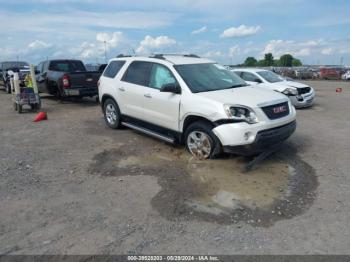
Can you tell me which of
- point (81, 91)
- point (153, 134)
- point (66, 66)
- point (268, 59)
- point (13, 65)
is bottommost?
point (153, 134)

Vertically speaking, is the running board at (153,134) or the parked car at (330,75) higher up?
the parked car at (330,75)

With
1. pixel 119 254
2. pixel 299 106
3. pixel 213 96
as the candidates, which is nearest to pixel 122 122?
pixel 213 96

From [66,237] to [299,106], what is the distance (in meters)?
10.3

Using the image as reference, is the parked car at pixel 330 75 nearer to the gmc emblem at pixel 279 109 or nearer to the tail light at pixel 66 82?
the tail light at pixel 66 82

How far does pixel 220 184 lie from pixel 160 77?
2.69 metres

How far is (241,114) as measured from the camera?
499 centimetres

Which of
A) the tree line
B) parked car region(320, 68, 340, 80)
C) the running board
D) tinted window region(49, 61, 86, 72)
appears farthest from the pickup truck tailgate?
the tree line

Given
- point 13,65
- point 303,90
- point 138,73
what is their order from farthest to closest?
point 13,65 → point 303,90 → point 138,73

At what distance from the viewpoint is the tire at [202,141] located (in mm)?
5234

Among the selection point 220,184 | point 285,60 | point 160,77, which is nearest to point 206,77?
point 160,77

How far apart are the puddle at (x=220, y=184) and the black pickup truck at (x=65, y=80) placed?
6.33 meters

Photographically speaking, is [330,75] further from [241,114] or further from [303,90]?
[241,114]

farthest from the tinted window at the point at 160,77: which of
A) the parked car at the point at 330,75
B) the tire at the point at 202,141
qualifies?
the parked car at the point at 330,75

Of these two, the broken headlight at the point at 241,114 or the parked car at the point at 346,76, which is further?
the parked car at the point at 346,76
